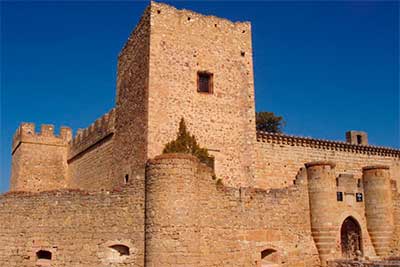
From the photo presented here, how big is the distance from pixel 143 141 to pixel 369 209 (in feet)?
29.2

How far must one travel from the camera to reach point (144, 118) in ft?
60.1

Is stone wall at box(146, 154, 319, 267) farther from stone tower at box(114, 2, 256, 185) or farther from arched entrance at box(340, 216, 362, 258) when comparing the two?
stone tower at box(114, 2, 256, 185)

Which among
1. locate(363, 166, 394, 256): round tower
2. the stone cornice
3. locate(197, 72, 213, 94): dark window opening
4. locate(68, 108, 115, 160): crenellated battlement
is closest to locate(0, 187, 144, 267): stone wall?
locate(197, 72, 213, 94): dark window opening

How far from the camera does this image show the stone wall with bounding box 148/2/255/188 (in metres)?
18.5

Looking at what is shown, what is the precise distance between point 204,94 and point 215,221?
679 centimetres

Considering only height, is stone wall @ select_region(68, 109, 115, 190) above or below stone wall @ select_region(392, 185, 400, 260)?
above

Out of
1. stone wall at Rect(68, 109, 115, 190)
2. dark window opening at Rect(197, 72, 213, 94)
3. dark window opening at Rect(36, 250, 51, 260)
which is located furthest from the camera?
stone wall at Rect(68, 109, 115, 190)

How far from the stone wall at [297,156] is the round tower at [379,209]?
2876mm

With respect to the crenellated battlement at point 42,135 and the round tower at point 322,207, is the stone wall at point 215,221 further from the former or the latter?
the crenellated battlement at point 42,135

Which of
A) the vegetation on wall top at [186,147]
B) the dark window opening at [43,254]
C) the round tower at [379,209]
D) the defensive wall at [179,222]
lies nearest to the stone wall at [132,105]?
the vegetation on wall top at [186,147]

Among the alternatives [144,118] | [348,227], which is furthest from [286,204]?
[144,118]

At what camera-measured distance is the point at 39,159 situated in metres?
29.6

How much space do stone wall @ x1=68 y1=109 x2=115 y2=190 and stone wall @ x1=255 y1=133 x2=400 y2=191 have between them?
6.91 metres

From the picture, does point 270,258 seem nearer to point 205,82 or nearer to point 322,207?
point 322,207
